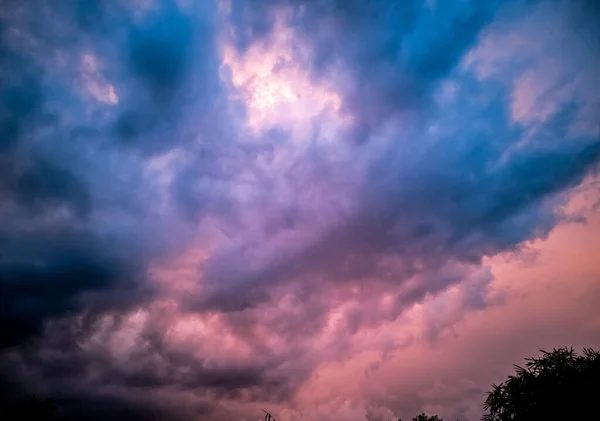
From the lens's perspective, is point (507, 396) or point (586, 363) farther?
point (507, 396)

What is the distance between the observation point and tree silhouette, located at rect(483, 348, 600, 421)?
3738 cm

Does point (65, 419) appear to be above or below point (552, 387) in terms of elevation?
above

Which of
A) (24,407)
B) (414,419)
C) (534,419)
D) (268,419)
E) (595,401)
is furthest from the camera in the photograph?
(414,419)

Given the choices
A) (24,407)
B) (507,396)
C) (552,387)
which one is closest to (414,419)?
(507,396)

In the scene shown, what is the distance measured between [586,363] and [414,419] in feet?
130

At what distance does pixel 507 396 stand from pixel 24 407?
186 feet

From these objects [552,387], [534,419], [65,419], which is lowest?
[534,419]

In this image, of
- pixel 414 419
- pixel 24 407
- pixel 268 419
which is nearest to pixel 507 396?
pixel 414 419

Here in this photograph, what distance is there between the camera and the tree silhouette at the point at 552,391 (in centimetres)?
3738

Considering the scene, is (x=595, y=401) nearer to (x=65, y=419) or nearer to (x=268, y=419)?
(x=268, y=419)

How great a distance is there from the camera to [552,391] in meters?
39.8

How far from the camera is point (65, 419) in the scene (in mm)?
49531

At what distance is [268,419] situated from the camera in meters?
14.0

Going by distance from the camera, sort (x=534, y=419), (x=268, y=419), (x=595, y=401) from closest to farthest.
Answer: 1. (x=268, y=419)
2. (x=595, y=401)
3. (x=534, y=419)
